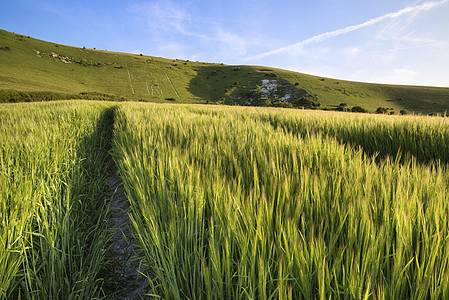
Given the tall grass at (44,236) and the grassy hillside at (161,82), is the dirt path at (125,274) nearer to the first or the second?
the tall grass at (44,236)

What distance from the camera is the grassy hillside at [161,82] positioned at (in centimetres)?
4556

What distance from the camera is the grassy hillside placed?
45.6 metres

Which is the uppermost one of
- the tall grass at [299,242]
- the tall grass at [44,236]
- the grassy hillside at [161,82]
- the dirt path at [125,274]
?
the grassy hillside at [161,82]

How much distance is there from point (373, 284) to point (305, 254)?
0.20 m

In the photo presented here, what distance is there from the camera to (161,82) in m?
59.1

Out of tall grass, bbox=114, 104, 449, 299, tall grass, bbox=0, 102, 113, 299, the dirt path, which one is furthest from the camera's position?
the dirt path

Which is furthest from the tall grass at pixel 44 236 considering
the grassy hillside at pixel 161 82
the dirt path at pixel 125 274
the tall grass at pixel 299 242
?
the grassy hillside at pixel 161 82

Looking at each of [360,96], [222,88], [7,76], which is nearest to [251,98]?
[222,88]

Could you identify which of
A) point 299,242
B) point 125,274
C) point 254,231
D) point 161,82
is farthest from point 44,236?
point 161,82

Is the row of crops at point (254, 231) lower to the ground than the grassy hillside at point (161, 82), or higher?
lower

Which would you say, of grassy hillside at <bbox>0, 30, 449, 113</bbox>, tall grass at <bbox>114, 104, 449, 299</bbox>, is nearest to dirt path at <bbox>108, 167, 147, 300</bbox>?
tall grass at <bbox>114, 104, 449, 299</bbox>

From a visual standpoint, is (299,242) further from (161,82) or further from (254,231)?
(161,82)

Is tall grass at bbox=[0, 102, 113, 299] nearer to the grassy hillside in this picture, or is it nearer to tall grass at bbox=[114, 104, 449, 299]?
tall grass at bbox=[114, 104, 449, 299]

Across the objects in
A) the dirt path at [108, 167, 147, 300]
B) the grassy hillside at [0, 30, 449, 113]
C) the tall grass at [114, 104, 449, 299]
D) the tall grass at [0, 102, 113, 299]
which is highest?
the grassy hillside at [0, 30, 449, 113]
